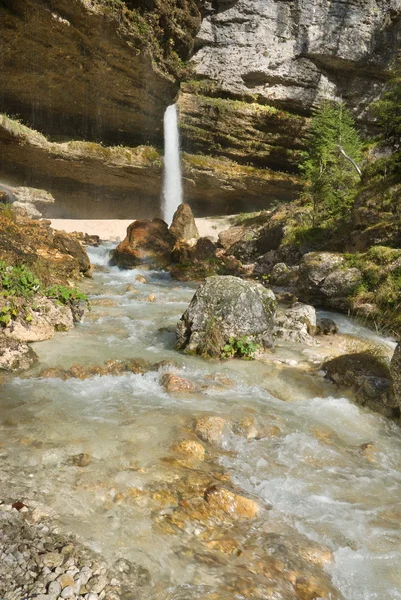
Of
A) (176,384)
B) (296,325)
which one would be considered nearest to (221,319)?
(176,384)

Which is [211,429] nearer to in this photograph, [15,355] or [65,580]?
[65,580]

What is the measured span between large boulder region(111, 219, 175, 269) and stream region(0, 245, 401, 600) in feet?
31.4

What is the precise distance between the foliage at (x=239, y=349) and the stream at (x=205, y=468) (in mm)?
192

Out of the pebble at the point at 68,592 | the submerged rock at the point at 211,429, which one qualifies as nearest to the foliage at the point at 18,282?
the submerged rock at the point at 211,429

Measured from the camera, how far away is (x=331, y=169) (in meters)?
18.9

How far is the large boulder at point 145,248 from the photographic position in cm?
1575

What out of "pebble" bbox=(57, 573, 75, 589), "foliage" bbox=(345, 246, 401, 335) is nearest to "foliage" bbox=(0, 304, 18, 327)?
"pebble" bbox=(57, 573, 75, 589)

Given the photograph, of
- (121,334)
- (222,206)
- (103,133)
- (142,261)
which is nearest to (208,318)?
(121,334)

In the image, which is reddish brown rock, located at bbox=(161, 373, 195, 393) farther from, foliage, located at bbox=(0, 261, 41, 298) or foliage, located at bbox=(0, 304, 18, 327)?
foliage, located at bbox=(0, 261, 41, 298)

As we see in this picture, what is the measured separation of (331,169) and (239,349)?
15.1 m

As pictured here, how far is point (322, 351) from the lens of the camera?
735 centimetres

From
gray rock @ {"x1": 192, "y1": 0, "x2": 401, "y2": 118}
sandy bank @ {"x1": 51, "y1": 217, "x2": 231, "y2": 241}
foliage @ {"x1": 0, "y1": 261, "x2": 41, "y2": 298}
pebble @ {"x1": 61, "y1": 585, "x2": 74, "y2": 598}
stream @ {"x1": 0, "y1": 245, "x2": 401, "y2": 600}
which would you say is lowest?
stream @ {"x1": 0, "y1": 245, "x2": 401, "y2": 600}

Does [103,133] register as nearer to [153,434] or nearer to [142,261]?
[142,261]

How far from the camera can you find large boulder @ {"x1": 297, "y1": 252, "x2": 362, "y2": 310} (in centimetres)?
1025
